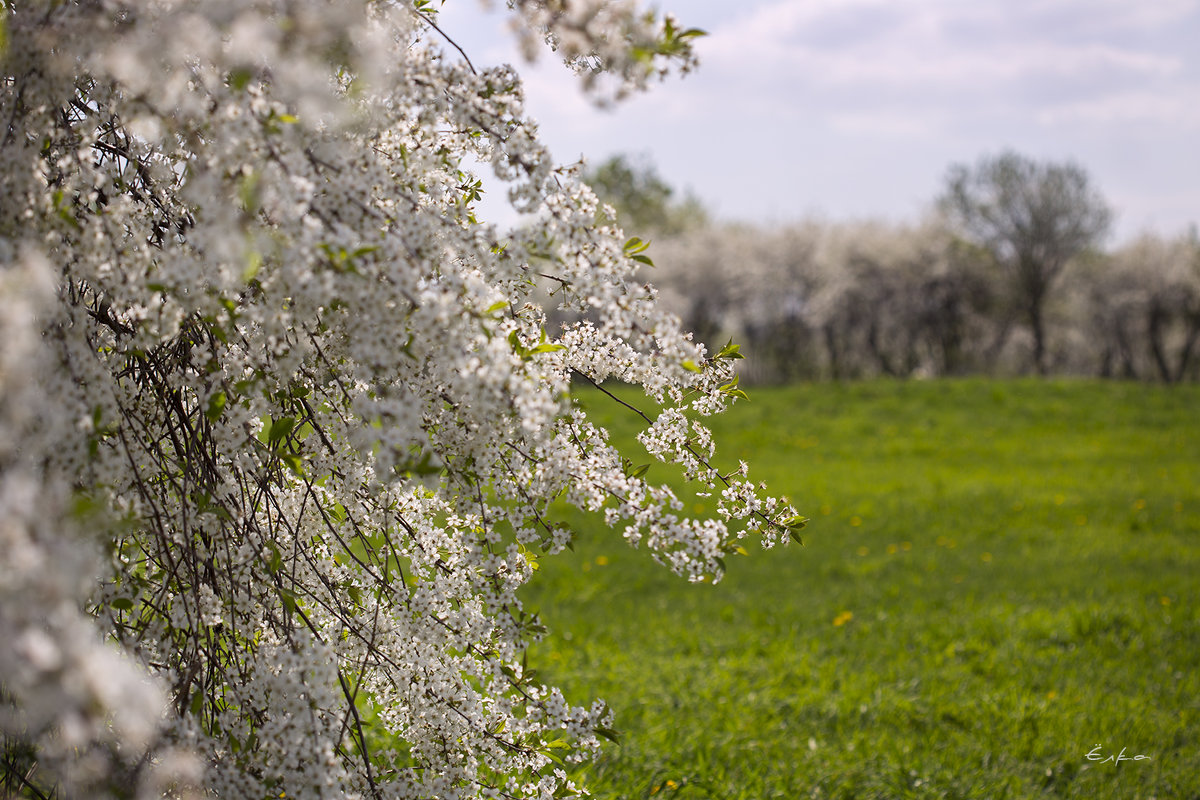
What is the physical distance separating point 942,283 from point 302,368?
3918 centimetres

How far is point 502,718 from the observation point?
9.01 feet

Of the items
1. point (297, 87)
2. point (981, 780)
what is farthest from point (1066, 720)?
point (297, 87)

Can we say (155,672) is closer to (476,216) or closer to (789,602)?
(476,216)

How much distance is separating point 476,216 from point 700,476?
3.67 ft

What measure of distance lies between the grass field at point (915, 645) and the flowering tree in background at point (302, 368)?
1.87 m

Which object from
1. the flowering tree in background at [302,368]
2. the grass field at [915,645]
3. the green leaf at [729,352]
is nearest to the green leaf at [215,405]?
the flowering tree in background at [302,368]

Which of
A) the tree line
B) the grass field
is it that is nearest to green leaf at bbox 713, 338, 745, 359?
the grass field

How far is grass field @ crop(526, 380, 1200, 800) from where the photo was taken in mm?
4203

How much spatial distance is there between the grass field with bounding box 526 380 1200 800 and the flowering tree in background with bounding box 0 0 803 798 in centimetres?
187

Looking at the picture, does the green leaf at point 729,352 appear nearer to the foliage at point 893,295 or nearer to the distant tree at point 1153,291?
the foliage at point 893,295

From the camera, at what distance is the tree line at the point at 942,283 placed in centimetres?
3641
